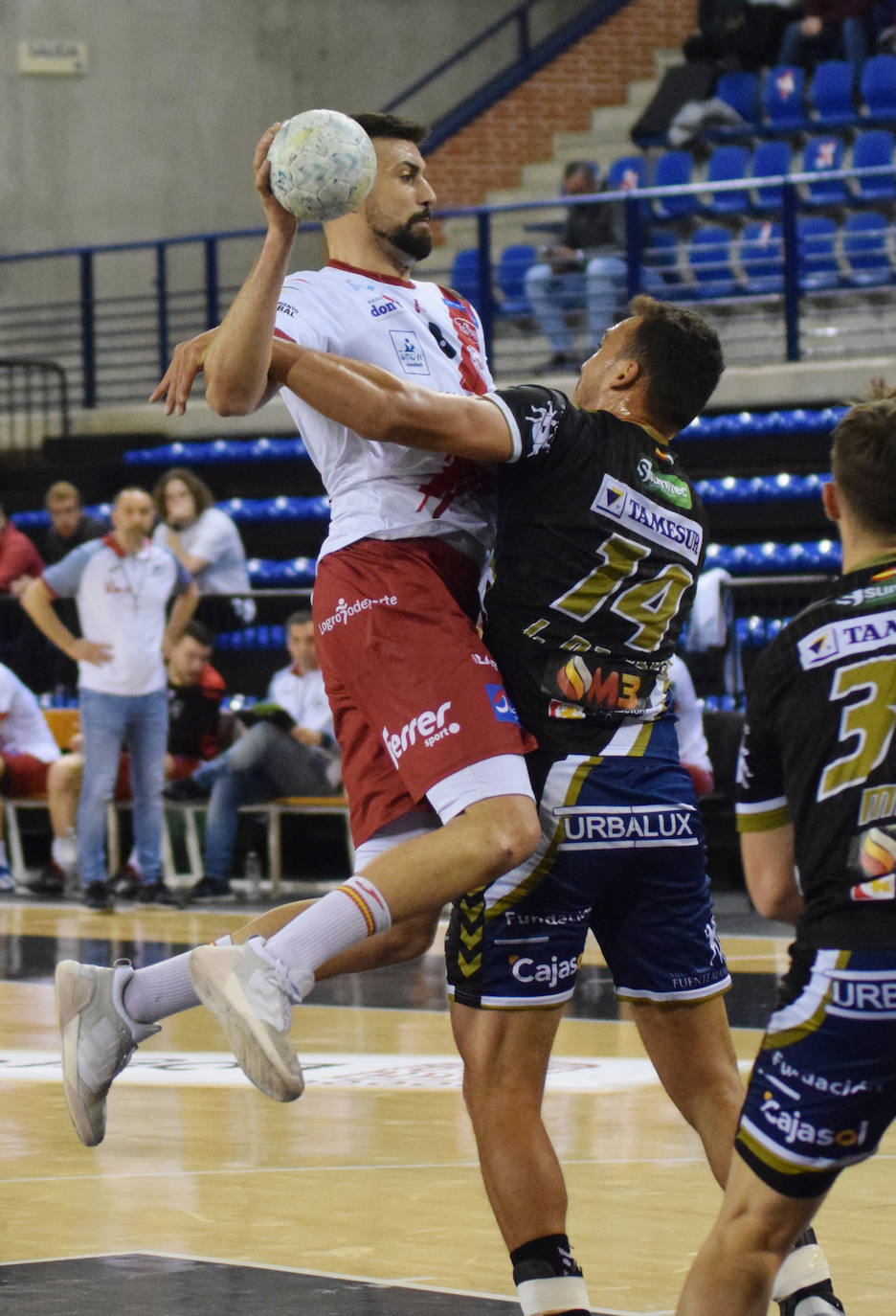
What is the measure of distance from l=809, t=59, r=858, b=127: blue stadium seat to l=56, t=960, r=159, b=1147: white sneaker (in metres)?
14.4

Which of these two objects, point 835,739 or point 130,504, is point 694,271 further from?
point 835,739

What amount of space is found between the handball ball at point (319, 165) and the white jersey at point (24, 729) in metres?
8.99

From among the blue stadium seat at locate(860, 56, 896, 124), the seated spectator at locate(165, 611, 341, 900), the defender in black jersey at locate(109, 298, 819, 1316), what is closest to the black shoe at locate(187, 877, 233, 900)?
the seated spectator at locate(165, 611, 341, 900)

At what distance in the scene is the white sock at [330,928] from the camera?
13.2 feet

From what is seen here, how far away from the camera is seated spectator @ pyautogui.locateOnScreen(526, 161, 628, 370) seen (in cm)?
1588

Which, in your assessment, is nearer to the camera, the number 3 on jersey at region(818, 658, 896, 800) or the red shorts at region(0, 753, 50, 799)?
the number 3 on jersey at region(818, 658, 896, 800)

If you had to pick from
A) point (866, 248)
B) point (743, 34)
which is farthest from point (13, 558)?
point (743, 34)

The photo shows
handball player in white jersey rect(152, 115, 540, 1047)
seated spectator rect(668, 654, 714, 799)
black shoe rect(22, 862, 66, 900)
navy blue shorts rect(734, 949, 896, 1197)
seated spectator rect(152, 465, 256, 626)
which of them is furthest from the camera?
seated spectator rect(152, 465, 256, 626)

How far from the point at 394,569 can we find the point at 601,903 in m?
0.76

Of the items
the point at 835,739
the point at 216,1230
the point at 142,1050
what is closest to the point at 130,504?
the point at 142,1050

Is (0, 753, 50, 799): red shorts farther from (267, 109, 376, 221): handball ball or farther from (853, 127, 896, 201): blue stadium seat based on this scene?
(267, 109, 376, 221): handball ball

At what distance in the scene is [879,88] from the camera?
17312 millimetres

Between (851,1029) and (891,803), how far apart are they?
34 cm

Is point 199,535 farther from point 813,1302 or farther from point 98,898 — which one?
point 813,1302
